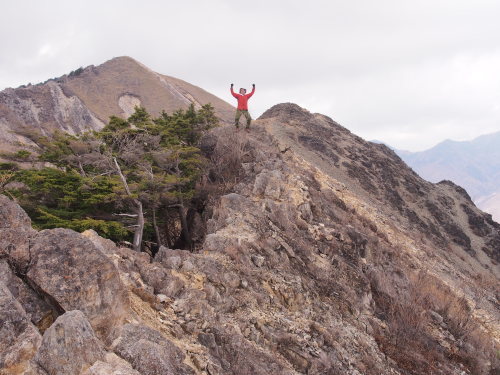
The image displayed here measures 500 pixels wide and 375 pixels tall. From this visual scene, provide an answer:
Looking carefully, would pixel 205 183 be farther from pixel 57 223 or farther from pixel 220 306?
pixel 220 306

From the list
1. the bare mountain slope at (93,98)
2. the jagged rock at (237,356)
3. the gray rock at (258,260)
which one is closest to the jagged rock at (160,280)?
the jagged rock at (237,356)

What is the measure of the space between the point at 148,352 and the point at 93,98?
78.7m

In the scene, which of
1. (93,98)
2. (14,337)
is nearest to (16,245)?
(14,337)

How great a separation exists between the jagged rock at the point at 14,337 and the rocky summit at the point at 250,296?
0.01m

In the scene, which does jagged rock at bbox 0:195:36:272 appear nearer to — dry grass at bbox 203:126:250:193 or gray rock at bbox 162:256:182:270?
gray rock at bbox 162:256:182:270

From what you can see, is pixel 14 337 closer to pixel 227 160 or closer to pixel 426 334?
pixel 426 334

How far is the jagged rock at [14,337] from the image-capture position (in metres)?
5.05

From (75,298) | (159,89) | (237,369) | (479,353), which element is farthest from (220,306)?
(159,89)

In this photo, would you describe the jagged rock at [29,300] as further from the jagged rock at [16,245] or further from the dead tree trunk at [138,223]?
the dead tree trunk at [138,223]

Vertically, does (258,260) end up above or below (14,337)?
above

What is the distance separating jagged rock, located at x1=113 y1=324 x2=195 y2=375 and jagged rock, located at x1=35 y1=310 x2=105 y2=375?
45 cm

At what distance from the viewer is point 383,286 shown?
13.8 m

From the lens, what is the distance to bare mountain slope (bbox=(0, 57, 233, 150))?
200 feet

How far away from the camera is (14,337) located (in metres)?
5.32
